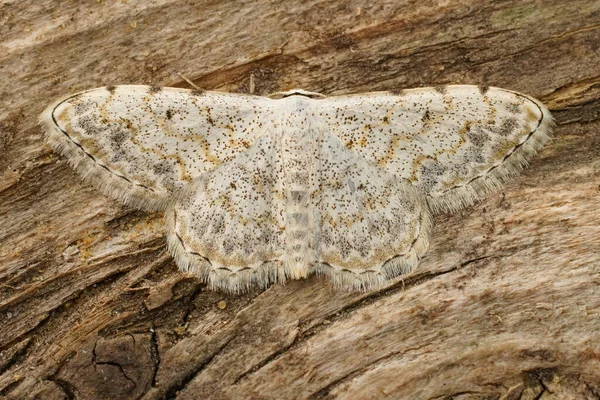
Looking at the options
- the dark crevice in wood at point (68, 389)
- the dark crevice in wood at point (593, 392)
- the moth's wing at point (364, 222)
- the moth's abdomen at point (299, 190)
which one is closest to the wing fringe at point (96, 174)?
the moth's abdomen at point (299, 190)

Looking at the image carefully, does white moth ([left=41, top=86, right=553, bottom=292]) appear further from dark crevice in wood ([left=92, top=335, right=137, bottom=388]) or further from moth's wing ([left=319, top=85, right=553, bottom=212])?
dark crevice in wood ([left=92, top=335, right=137, bottom=388])

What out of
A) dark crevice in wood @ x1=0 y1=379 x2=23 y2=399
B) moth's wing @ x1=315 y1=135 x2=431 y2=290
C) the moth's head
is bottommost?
dark crevice in wood @ x1=0 y1=379 x2=23 y2=399

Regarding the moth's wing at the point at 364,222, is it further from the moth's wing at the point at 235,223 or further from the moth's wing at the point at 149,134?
the moth's wing at the point at 149,134

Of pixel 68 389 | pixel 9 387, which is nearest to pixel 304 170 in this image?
pixel 68 389

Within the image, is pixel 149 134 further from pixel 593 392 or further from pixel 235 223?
pixel 593 392

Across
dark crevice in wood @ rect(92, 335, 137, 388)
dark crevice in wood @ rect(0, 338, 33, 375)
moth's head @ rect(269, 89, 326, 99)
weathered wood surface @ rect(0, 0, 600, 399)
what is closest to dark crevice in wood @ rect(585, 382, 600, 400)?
weathered wood surface @ rect(0, 0, 600, 399)

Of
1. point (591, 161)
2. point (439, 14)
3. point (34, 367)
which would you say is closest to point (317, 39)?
point (439, 14)
